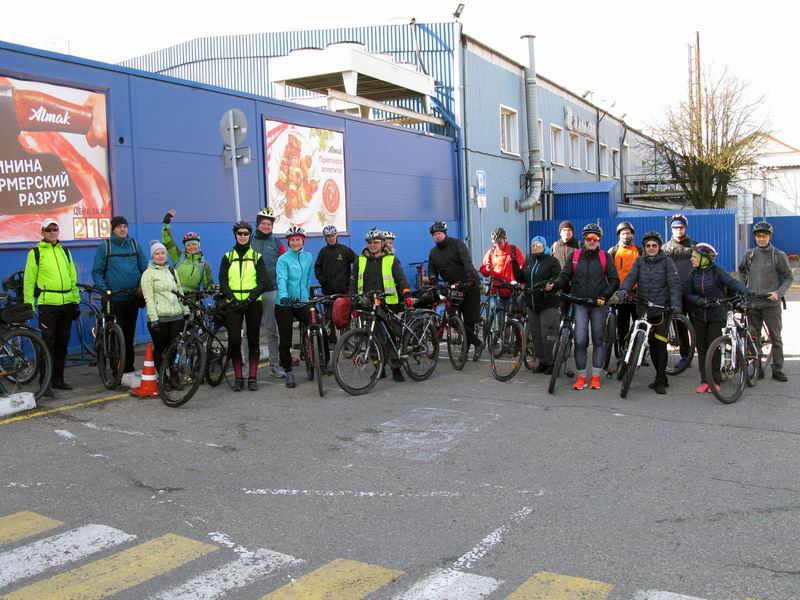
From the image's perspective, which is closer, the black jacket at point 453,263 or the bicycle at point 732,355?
the bicycle at point 732,355

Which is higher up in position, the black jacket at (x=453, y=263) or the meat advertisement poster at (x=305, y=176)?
the meat advertisement poster at (x=305, y=176)

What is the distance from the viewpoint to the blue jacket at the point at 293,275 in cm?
938

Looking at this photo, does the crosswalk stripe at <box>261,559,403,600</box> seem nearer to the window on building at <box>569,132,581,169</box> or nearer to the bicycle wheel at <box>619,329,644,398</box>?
the bicycle wheel at <box>619,329,644,398</box>

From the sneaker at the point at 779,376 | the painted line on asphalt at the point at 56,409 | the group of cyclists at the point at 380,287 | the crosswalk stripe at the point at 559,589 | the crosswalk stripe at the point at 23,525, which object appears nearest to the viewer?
the crosswalk stripe at the point at 559,589

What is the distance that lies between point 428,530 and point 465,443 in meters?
2.10

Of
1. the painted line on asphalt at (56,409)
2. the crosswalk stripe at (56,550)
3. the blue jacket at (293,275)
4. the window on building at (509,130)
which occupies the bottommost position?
the crosswalk stripe at (56,550)

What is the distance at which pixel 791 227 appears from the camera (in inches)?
1763

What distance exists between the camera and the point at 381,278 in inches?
380

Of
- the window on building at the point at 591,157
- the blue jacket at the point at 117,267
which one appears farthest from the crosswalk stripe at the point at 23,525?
the window on building at the point at 591,157

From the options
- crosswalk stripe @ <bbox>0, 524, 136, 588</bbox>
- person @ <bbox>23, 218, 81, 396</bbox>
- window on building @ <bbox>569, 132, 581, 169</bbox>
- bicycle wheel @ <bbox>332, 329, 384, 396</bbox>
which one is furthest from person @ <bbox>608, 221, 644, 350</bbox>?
window on building @ <bbox>569, 132, 581, 169</bbox>

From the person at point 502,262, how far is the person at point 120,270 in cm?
459

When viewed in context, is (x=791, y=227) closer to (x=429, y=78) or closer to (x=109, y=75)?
(x=429, y=78)

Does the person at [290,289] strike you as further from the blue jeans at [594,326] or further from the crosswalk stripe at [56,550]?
the crosswalk stripe at [56,550]

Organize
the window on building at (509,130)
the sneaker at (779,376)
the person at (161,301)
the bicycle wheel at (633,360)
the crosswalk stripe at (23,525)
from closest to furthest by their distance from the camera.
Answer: the crosswalk stripe at (23,525)
the bicycle wheel at (633,360)
the person at (161,301)
the sneaker at (779,376)
the window on building at (509,130)
